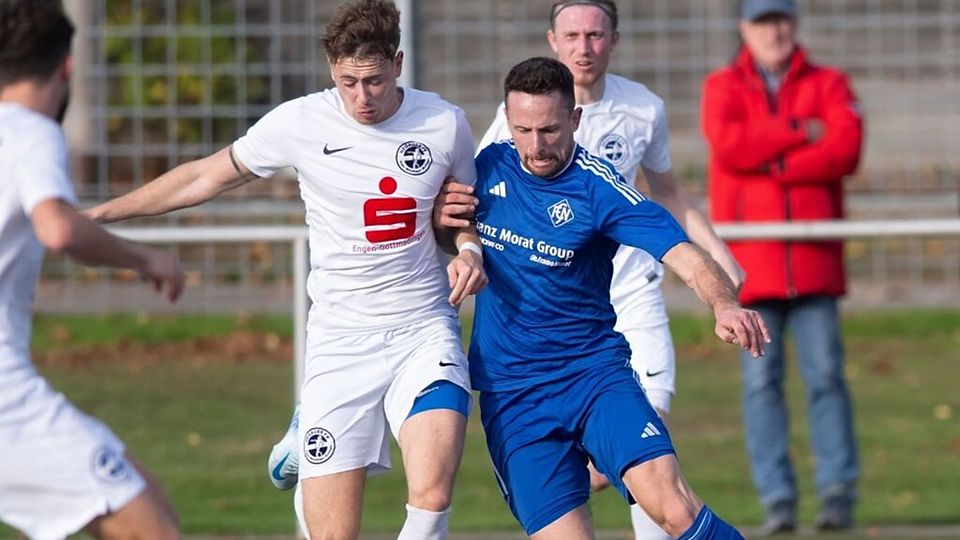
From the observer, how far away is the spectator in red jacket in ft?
31.1

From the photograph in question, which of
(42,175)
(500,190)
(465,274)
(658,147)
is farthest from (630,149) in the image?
(42,175)

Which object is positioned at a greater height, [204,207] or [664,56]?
[664,56]

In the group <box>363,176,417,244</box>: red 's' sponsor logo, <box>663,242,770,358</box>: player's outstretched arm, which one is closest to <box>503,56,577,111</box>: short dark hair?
Answer: <box>363,176,417,244</box>: red 's' sponsor logo

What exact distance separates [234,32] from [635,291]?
217 inches

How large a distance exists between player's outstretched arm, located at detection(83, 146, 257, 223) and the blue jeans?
3.60 meters

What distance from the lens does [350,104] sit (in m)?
6.48

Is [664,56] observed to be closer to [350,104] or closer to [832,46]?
[832,46]

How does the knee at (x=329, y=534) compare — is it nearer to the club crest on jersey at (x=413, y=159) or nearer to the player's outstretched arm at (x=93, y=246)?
the club crest on jersey at (x=413, y=159)

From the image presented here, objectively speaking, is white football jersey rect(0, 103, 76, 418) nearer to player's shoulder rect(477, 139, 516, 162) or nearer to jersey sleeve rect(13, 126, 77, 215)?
jersey sleeve rect(13, 126, 77, 215)

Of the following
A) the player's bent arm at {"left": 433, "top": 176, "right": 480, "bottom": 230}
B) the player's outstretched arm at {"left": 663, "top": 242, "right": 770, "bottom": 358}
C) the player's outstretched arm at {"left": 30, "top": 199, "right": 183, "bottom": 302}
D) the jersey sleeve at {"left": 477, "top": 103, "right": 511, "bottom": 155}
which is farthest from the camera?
the jersey sleeve at {"left": 477, "top": 103, "right": 511, "bottom": 155}

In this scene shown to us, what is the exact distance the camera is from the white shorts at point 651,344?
757cm

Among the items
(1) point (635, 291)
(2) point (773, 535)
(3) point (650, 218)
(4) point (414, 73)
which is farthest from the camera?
(4) point (414, 73)

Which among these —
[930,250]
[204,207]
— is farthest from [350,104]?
[930,250]

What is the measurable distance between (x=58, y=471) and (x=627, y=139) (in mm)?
3315
